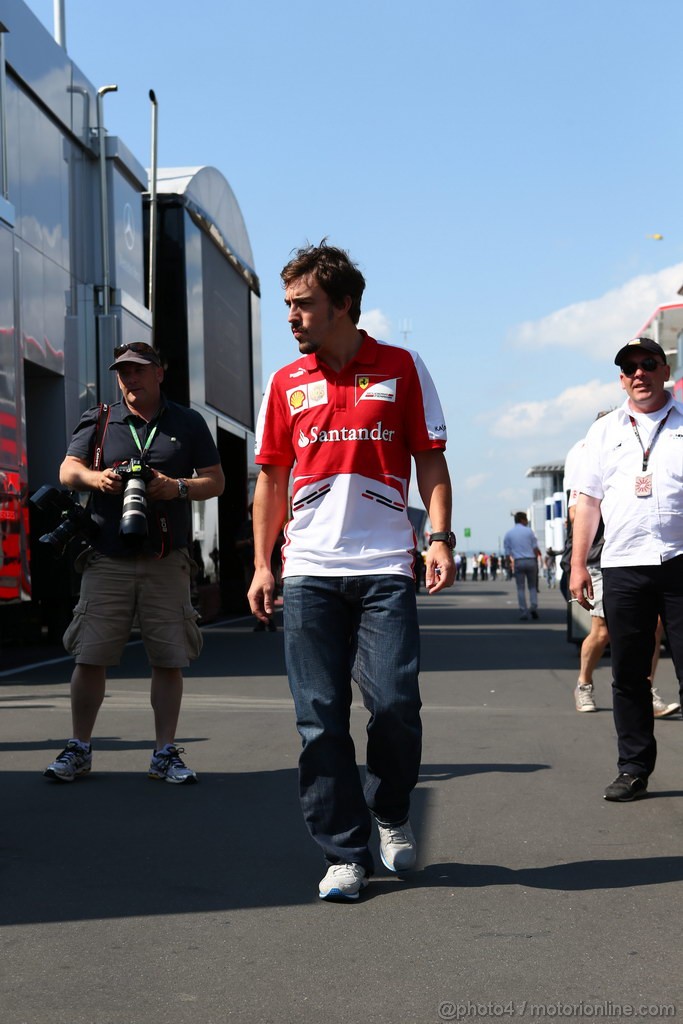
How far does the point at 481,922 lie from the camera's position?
146 inches

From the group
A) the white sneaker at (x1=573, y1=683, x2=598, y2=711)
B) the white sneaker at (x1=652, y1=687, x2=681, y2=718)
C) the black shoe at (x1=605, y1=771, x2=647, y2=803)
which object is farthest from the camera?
the white sneaker at (x1=573, y1=683, x2=598, y2=711)

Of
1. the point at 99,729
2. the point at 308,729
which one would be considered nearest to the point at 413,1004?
the point at 308,729

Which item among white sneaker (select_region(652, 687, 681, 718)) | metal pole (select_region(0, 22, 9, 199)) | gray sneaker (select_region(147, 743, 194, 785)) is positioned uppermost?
metal pole (select_region(0, 22, 9, 199))

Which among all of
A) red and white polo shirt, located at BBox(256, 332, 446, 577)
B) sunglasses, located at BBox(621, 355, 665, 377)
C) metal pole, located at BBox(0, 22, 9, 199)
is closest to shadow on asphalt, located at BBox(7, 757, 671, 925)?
red and white polo shirt, located at BBox(256, 332, 446, 577)

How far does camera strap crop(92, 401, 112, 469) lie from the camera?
5938 millimetres

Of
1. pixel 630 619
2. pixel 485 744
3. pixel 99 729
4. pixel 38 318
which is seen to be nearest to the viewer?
pixel 630 619

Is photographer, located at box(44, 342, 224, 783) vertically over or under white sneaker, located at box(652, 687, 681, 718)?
over

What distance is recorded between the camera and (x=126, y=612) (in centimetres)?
593

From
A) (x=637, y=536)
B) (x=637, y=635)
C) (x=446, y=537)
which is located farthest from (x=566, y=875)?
(x=637, y=536)

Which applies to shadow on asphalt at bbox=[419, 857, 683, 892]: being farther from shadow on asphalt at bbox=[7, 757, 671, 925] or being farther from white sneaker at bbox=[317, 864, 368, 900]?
white sneaker at bbox=[317, 864, 368, 900]

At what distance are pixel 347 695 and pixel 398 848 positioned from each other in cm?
49

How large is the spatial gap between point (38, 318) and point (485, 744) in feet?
24.8

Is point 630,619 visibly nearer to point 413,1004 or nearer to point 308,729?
point 308,729

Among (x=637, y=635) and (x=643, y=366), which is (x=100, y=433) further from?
(x=637, y=635)
